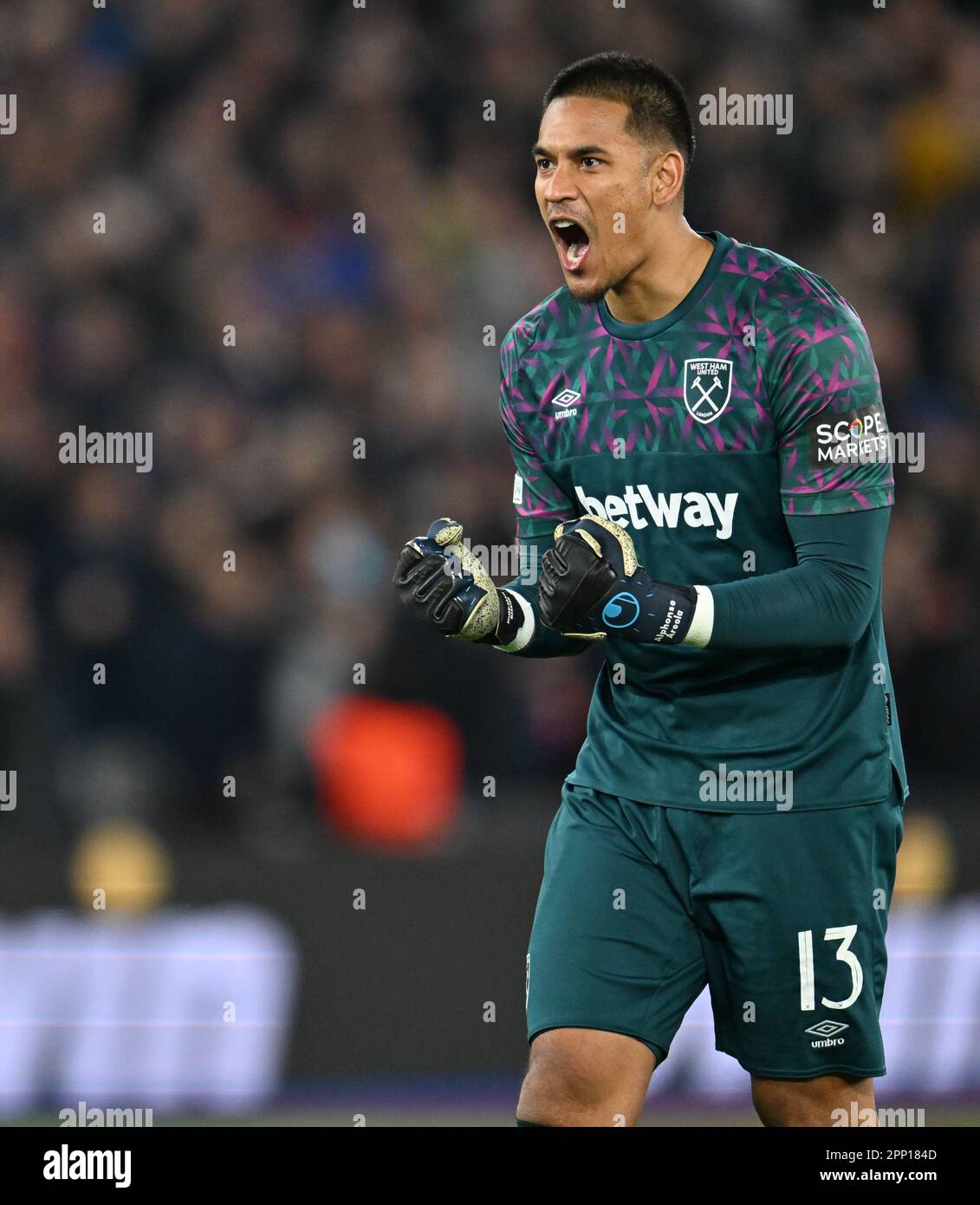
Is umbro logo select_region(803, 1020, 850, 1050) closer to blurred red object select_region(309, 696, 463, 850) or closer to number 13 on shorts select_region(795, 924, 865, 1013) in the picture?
number 13 on shorts select_region(795, 924, 865, 1013)

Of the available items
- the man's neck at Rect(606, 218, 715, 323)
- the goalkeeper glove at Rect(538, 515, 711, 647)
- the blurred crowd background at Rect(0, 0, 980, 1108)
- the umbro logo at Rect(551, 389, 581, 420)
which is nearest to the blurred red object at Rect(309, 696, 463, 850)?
the blurred crowd background at Rect(0, 0, 980, 1108)

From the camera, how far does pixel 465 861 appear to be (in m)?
7.61

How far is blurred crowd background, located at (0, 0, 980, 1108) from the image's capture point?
8.09 m

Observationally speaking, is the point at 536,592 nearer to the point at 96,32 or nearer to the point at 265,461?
the point at 265,461

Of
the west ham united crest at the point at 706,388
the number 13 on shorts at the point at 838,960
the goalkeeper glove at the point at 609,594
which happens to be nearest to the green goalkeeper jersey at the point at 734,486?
the west ham united crest at the point at 706,388

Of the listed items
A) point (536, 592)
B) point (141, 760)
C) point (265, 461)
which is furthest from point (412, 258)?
point (536, 592)

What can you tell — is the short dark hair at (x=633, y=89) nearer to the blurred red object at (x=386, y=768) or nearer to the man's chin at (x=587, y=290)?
the man's chin at (x=587, y=290)

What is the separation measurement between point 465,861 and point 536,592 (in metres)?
3.18

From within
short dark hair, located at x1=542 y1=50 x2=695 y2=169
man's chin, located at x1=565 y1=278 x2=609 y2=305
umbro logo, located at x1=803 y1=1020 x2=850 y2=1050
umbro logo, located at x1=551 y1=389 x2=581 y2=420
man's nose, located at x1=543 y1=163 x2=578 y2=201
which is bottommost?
umbro logo, located at x1=803 y1=1020 x2=850 y2=1050

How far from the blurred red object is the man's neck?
384 cm

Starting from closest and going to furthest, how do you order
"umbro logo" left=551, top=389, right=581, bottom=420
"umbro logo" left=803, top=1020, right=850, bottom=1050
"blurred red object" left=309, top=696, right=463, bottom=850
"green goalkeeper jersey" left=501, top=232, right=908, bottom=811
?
"green goalkeeper jersey" left=501, top=232, right=908, bottom=811
"umbro logo" left=803, top=1020, right=850, bottom=1050
"umbro logo" left=551, top=389, right=581, bottom=420
"blurred red object" left=309, top=696, right=463, bottom=850

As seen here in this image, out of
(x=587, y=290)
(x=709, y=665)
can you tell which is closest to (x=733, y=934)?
(x=709, y=665)

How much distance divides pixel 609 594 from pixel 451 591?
1.33 ft

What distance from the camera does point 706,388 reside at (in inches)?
165
